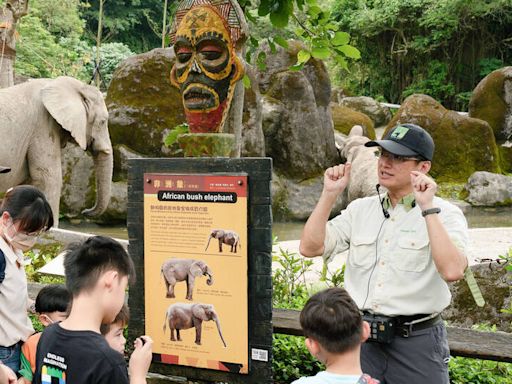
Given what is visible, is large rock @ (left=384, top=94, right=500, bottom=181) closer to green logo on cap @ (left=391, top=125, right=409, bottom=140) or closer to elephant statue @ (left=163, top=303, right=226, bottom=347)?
elephant statue @ (left=163, top=303, right=226, bottom=347)

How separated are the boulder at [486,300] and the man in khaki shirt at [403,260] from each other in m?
2.85

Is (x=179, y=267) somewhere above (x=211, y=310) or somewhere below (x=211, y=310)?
above

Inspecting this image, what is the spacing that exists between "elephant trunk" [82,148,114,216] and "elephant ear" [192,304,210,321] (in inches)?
208

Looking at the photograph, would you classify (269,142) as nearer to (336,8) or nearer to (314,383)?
(314,383)

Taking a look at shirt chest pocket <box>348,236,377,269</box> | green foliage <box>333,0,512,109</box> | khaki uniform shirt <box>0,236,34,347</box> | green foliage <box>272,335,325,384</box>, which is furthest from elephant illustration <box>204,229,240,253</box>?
green foliage <box>333,0,512,109</box>

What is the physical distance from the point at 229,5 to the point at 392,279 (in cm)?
217

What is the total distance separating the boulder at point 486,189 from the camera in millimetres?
15477

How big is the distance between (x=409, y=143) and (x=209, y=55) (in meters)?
1.74

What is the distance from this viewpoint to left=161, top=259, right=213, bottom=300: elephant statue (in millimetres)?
3643

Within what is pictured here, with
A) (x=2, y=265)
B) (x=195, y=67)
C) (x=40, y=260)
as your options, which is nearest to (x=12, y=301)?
(x=2, y=265)

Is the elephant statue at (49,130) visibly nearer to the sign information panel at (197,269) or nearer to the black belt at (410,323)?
the sign information panel at (197,269)

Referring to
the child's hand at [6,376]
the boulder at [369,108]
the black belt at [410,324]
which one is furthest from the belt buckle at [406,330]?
the boulder at [369,108]

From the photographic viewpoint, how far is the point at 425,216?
8.95 ft

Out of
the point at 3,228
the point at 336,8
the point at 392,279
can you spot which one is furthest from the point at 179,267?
the point at 336,8
